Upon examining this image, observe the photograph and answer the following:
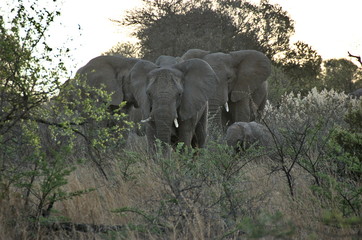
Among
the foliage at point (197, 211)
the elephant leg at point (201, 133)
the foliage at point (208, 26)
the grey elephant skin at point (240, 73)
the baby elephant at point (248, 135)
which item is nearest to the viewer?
the foliage at point (197, 211)

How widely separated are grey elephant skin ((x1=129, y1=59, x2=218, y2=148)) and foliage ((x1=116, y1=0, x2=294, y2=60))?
2024cm

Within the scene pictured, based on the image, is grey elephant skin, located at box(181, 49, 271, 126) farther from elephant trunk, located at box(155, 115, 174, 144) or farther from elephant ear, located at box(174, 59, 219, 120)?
elephant trunk, located at box(155, 115, 174, 144)

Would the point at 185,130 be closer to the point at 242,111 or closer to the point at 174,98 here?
the point at 174,98

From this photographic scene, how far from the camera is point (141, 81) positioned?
8.77 meters

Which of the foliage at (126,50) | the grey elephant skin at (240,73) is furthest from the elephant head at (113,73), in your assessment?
the foliage at (126,50)

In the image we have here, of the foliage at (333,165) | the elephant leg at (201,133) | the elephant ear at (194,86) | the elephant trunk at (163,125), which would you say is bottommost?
the foliage at (333,165)

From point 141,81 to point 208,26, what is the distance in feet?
75.2

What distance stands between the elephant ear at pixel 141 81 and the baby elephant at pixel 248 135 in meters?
2.35

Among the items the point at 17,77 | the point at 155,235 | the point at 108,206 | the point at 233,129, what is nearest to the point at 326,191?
the point at 155,235

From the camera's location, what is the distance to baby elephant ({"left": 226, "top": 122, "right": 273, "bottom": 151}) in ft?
33.6

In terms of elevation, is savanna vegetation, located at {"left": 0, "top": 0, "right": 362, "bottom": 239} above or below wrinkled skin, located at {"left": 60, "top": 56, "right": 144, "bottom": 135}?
below

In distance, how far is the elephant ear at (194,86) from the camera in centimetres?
848

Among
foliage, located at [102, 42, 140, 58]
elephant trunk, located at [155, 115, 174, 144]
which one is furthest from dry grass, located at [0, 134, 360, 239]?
foliage, located at [102, 42, 140, 58]

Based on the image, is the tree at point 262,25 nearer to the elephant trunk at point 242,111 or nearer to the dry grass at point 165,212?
the elephant trunk at point 242,111
